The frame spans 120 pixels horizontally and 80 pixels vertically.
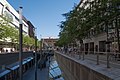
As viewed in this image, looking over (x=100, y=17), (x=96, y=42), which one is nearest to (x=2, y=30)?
(x=96, y=42)

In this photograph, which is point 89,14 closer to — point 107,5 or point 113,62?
point 107,5

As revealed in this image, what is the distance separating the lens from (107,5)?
2834 cm

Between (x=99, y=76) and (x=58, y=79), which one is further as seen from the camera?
(x=58, y=79)

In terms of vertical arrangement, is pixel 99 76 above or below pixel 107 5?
below

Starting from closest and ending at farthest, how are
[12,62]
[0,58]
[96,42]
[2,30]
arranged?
[0,58] → [12,62] → [2,30] → [96,42]

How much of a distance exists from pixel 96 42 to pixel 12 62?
3789 cm

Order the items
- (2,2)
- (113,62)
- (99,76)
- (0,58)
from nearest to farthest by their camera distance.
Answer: (99,76), (113,62), (0,58), (2,2)

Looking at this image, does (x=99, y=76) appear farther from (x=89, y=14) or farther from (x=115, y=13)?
(x=89, y=14)

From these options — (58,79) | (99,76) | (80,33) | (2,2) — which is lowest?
(58,79)

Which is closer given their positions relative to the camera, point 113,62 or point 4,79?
point 113,62

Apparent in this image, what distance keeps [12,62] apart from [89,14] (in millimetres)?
11527

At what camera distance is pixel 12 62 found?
113 feet

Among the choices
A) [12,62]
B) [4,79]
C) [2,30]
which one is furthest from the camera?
[2,30]

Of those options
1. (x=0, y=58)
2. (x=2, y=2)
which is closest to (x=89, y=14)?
(x=0, y=58)
